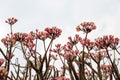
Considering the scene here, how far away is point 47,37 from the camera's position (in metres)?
5.04

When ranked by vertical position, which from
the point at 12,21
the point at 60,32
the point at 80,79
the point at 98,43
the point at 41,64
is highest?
the point at 12,21

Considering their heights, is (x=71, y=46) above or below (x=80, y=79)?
above

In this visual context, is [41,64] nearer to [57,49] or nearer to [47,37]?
[47,37]

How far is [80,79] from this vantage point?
12.3 feet

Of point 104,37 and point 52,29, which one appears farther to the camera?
point 52,29

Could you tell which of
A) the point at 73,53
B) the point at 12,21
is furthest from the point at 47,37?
the point at 12,21

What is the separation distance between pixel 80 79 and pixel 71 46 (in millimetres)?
2128

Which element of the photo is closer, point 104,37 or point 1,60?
point 104,37

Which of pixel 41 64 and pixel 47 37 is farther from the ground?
pixel 47 37

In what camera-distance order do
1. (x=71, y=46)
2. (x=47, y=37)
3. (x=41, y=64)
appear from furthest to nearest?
(x=71, y=46) → (x=47, y=37) → (x=41, y=64)

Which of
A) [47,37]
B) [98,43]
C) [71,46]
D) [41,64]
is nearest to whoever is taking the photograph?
[41,64]

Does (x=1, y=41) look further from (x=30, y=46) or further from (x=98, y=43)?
(x=98, y=43)

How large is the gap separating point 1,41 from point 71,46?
1.40 meters

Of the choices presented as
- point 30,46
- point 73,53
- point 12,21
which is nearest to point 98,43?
point 73,53
